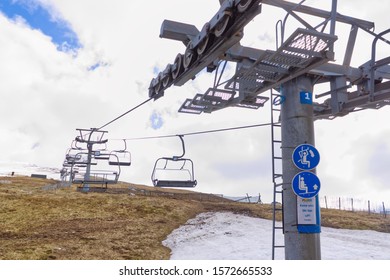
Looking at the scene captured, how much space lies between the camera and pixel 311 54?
6281mm

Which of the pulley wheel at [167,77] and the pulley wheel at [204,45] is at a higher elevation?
the pulley wheel at [167,77]

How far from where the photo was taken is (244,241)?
54.4 ft

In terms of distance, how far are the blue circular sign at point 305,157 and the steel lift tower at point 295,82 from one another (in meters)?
0.02

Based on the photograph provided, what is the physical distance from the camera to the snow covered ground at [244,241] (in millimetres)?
14430

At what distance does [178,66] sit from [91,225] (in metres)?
14.3

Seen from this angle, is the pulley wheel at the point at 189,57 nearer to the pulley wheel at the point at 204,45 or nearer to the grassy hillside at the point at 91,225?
the pulley wheel at the point at 204,45

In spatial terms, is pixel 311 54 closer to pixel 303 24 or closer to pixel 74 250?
pixel 303 24

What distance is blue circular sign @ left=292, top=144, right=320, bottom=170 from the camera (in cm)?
730

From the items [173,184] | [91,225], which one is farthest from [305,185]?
[91,225]

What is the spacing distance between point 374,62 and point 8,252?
13690mm

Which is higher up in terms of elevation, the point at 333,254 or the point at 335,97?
the point at 335,97

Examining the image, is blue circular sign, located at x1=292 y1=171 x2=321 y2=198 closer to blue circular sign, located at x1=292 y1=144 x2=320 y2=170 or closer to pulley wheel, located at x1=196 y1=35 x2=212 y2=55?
blue circular sign, located at x1=292 y1=144 x2=320 y2=170

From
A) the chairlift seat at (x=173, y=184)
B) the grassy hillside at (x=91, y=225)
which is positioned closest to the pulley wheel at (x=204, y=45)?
the chairlift seat at (x=173, y=184)
